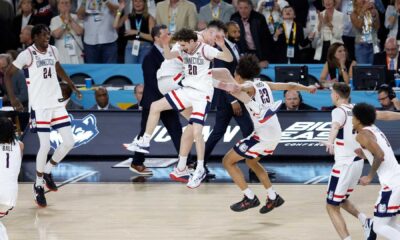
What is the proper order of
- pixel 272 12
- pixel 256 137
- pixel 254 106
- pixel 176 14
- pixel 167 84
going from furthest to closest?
pixel 272 12 → pixel 176 14 → pixel 167 84 → pixel 256 137 → pixel 254 106

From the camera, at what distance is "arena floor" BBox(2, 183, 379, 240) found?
10.8 m

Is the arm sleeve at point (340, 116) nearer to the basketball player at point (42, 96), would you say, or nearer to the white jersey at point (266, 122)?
the white jersey at point (266, 122)

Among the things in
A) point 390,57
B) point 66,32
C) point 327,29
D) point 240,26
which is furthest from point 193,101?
point 66,32

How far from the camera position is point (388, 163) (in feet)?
30.7

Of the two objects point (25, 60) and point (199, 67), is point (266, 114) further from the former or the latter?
point (25, 60)

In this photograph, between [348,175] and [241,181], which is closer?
[348,175]

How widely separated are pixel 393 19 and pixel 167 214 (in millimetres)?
7253

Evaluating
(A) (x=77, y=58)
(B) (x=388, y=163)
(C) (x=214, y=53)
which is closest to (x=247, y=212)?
(C) (x=214, y=53)

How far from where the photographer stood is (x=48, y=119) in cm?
1238

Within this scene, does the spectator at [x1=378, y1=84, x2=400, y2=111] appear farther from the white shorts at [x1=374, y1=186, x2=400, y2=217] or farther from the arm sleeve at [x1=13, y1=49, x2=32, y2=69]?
the white shorts at [x1=374, y1=186, x2=400, y2=217]

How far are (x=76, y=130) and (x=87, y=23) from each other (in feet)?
10.7

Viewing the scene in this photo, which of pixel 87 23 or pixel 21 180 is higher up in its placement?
pixel 87 23

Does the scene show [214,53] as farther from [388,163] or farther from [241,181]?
[388,163]

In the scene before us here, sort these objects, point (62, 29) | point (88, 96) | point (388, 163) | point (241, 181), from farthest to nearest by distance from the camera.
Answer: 1. point (62, 29)
2. point (88, 96)
3. point (241, 181)
4. point (388, 163)
